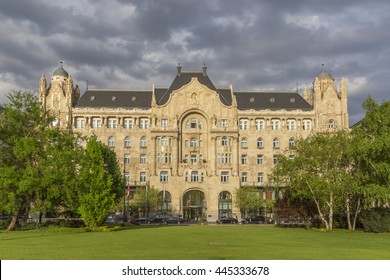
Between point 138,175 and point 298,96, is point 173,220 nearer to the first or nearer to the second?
point 138,175

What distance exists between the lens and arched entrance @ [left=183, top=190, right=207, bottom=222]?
4222 inches

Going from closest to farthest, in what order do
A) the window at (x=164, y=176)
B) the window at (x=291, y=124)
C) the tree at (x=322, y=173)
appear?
the tree at (x=322, y=173)
the window at (x=164, y=176)
the window at (x=291, y=124)

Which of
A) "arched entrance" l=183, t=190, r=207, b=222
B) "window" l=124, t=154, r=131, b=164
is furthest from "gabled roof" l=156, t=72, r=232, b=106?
"arched entrance" l=183, t=190, r=207, b=222

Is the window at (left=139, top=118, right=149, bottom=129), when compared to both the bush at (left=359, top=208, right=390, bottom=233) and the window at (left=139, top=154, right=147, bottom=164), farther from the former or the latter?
the bush at (left=359, top=208, right=390, bottom=233)

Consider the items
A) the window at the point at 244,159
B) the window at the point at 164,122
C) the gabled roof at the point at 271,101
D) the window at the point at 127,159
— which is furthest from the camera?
the gabled roof at the point at 271,101

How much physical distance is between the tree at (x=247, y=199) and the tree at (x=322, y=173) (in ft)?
107

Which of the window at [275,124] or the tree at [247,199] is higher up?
the window at [275,124]

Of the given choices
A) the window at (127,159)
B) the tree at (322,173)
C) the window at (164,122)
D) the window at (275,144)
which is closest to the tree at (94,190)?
the tree at (322,173)

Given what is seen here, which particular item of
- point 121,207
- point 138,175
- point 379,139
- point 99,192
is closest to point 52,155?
point 99,192

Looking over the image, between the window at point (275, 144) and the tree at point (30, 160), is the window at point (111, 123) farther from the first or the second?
the tree at point (30, 160)

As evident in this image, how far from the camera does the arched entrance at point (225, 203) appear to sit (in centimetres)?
10656

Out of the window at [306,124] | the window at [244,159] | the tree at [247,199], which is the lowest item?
the tree at [247,199]

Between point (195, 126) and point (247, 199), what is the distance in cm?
2356

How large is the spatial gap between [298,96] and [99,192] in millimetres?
77268
